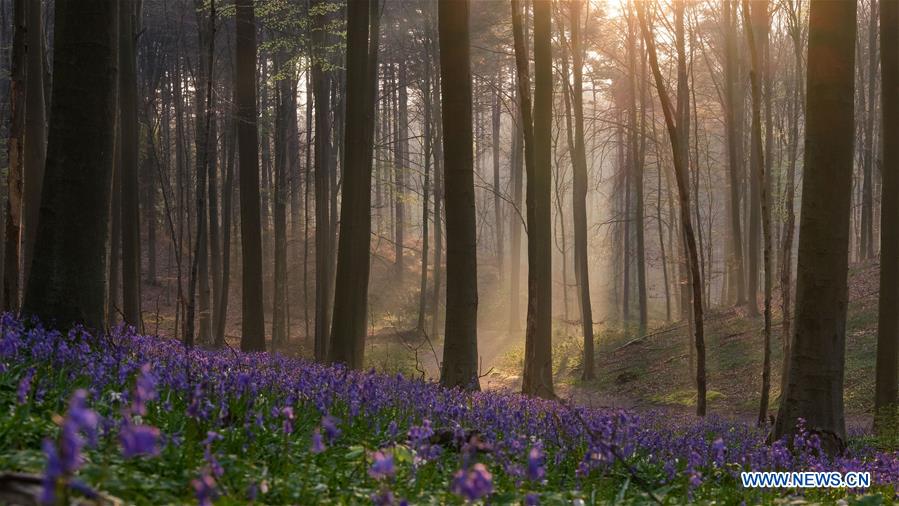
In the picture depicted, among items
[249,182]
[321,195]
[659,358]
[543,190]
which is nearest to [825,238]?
[543,190]

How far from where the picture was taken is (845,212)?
8.49 m

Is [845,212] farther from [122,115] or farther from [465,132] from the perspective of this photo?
[122,115]

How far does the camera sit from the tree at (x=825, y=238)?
8258 millimetres

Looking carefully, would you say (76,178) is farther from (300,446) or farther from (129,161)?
(129,161)

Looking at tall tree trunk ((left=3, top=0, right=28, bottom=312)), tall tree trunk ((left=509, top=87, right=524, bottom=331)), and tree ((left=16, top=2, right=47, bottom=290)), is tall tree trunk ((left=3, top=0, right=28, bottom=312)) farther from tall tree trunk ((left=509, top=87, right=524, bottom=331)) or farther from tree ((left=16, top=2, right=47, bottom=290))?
tall tree trunk ((left=509, top=87, right=524, bottom=331))

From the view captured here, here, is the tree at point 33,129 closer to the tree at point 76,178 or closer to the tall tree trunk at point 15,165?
the tall tree trunk at point 15,165

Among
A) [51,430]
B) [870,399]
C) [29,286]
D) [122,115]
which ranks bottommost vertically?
[870,399]

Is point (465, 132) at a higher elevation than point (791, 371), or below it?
higher

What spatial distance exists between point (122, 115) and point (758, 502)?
17333mm

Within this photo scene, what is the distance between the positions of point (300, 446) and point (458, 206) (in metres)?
7.60

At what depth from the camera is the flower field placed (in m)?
2.94

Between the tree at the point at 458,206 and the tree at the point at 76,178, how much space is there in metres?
5.09

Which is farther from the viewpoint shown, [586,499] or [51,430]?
[586,499]

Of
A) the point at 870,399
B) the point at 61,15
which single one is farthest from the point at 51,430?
the point at 870,399
